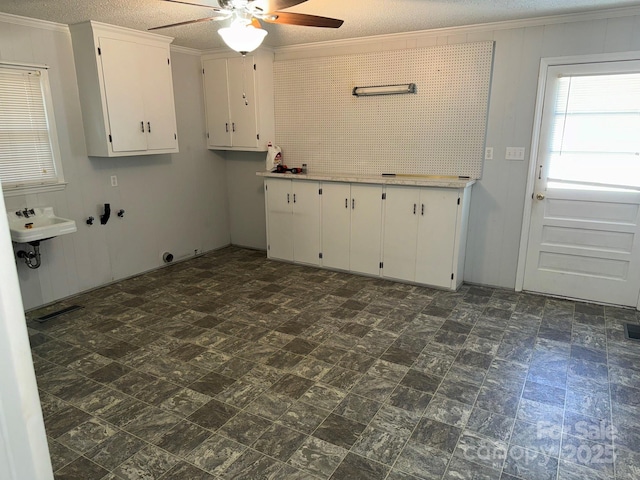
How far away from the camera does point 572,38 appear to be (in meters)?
3.52

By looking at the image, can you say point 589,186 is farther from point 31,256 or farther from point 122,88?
point 31,256

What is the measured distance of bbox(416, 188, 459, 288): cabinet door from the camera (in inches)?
156

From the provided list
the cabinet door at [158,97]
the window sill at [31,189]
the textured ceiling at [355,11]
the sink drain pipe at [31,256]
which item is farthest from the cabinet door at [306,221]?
the sink drain pipe at [31,256]

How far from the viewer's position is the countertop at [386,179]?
3.92m

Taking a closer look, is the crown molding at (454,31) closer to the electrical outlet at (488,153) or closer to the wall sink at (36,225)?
the electrical outlet at (488,153)

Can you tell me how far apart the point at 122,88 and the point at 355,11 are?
86.8 inches

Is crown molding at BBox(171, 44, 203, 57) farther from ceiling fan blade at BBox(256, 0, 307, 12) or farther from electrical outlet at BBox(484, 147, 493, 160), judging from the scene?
electrical outlet at BBox(484, 147, 493, 160)

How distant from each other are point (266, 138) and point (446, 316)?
113 inches

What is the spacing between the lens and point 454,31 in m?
3.93

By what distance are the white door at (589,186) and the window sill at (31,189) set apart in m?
4.32

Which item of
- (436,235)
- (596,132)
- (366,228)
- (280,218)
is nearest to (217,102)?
(280,218)

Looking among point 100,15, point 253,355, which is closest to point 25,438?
point 253,355

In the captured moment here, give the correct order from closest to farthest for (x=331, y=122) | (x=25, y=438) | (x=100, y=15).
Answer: (x=25, y=438) < (x=100, y=15) < (x=331, y=122)

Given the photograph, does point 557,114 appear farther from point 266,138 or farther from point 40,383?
point 40,383
